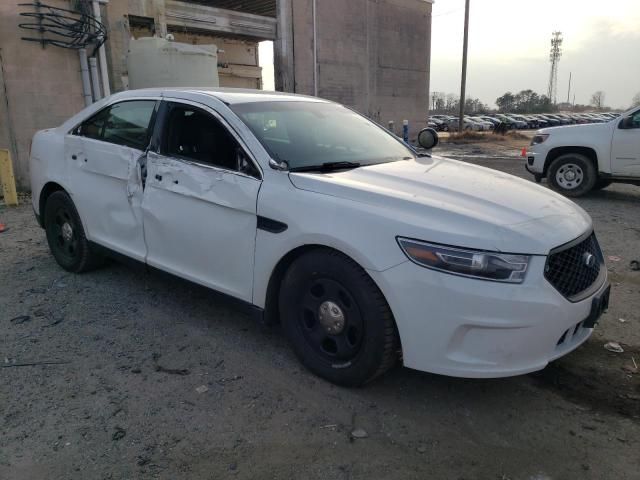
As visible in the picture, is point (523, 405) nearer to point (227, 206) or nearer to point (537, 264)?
point (537, 264)

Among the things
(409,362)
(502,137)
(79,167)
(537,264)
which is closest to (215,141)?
(79,167)

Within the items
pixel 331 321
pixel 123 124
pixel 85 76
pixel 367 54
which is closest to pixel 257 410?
pixel 331 321

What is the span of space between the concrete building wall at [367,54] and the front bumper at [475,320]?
1890cm

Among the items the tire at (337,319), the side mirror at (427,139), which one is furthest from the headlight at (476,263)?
the side mirror at (427,139)

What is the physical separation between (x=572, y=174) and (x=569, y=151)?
1.38ft

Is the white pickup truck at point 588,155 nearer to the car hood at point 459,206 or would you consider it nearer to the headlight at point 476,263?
the car hood at point 459,206

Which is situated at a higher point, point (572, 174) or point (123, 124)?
point (123, 124)

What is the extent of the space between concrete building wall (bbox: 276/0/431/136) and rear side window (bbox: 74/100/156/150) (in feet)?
54.3

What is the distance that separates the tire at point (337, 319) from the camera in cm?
271

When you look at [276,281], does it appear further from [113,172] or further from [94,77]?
[94,77]

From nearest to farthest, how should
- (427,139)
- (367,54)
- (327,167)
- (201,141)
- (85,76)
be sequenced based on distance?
(327,167), (201,141), (427,139), (85,76), (367,54)

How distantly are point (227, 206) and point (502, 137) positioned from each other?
31069 mm

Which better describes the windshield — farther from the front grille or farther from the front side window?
the front grille

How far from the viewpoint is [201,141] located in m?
3.67
